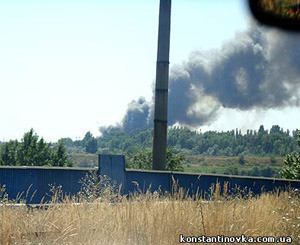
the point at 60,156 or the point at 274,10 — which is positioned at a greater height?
the point at 274,10

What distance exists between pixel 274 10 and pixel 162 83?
1189 centimetres

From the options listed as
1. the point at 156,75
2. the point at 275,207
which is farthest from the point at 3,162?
the point at 275,207

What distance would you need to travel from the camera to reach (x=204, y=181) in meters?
20.3

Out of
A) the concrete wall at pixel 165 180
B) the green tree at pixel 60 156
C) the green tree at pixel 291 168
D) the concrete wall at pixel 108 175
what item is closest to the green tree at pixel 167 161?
the green tree at pixel 60 156

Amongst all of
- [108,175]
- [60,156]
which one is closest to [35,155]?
[60,156]

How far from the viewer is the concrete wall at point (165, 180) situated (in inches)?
724

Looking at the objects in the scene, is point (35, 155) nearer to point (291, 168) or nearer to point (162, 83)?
point (291, 168)

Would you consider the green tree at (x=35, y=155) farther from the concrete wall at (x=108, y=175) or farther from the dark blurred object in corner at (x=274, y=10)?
the dark blurred object in corner at (x=274, y=10)

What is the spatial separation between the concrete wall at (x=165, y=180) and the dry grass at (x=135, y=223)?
6875mm

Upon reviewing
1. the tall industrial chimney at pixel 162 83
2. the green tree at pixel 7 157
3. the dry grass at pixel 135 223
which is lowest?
the green tree at pixel 7 157

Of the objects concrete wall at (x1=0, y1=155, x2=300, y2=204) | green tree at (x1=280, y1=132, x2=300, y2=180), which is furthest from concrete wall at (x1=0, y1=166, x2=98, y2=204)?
green tree at (x1=280, y1=132, x2=300, y2=180)

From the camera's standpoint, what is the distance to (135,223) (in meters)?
10.6

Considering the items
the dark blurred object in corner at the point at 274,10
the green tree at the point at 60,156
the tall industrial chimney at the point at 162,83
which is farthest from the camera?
the green tree at the point at 60,156

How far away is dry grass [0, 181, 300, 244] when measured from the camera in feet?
31.6
